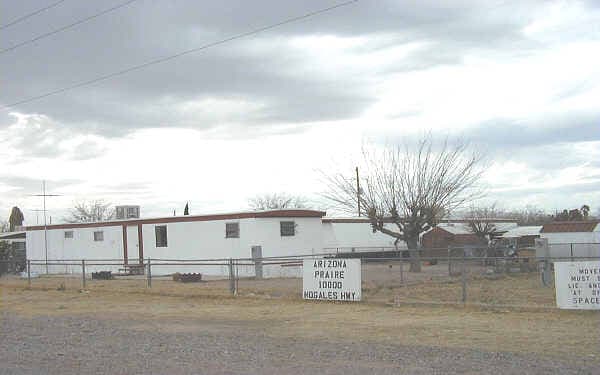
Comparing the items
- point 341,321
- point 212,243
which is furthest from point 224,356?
point 212,243

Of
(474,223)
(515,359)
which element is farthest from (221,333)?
(474,223)

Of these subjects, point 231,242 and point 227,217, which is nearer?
point 231,242

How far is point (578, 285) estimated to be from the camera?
50.0 feet

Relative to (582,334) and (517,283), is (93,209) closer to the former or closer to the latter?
(517,283)

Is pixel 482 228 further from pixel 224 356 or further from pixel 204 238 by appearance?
pixel 224 356

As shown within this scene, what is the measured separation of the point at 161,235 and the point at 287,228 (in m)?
6.56

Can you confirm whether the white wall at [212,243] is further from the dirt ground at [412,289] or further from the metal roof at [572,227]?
the metal roof at [572,227]

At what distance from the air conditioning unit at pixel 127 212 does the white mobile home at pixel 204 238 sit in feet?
5.67

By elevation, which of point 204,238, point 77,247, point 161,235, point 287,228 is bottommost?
point 77,247

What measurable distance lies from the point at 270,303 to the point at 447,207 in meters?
17.3

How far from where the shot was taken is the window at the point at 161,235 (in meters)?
34.8

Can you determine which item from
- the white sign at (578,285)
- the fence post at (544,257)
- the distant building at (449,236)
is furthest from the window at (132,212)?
the white sign at (578,285)

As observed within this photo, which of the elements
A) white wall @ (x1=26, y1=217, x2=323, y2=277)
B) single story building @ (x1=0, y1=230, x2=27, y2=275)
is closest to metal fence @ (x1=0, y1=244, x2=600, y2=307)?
white wall @ (x1=26, y1=217, x2=323, y2=277)

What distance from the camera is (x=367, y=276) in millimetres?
28609
